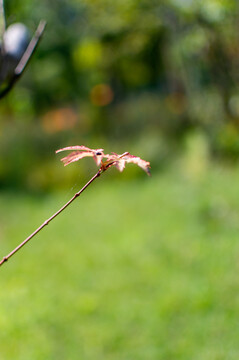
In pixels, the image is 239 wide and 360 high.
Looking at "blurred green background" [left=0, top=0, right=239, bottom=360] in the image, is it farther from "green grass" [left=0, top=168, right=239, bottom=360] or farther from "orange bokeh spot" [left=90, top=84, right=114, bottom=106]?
"orange bokeh spot" [left=90, top=84, right=114, bottom=106]

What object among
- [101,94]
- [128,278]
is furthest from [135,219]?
[101,94]

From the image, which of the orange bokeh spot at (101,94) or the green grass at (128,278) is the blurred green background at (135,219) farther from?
the orange bokeh spot at (101,94)

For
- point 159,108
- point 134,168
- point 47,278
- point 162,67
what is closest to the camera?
point 47,278

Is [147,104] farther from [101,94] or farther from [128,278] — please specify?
[101,94]

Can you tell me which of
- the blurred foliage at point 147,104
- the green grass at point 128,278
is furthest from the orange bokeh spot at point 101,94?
the green grass at point 128,278

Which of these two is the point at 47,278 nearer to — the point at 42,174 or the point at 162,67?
the point at 42,174

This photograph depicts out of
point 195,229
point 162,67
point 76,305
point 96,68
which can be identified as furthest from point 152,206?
point 162,67
